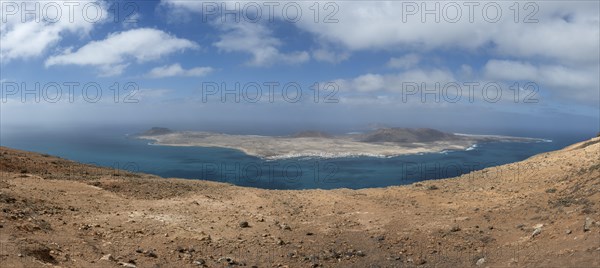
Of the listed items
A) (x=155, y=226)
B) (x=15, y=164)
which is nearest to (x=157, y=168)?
(x=15, y=164)

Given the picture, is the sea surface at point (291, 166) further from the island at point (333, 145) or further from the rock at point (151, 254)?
the rock at point (151, 254)

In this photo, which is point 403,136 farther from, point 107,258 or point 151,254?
point 107,258

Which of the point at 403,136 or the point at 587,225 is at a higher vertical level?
the point at 587,225

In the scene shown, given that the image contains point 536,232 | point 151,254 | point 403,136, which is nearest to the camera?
point 151,254

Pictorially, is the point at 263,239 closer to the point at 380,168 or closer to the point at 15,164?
the point at 15,164

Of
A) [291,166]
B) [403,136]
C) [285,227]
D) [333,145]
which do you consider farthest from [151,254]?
[403,136]

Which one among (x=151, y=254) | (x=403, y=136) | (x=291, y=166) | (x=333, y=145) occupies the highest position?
(x=403, y=136)

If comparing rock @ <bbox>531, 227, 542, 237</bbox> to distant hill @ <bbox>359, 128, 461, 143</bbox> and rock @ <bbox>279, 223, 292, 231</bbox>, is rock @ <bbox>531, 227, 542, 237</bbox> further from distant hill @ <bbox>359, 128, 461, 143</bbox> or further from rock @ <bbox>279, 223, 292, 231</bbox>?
distant hill @ <bbox>359, 128, 461, 143</bbox>

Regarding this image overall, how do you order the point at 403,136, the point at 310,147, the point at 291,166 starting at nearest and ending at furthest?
1. the point at 291,166
2. the point at 310,147
3. the point at 403,136

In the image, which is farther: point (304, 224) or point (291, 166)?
point (291, 166)
